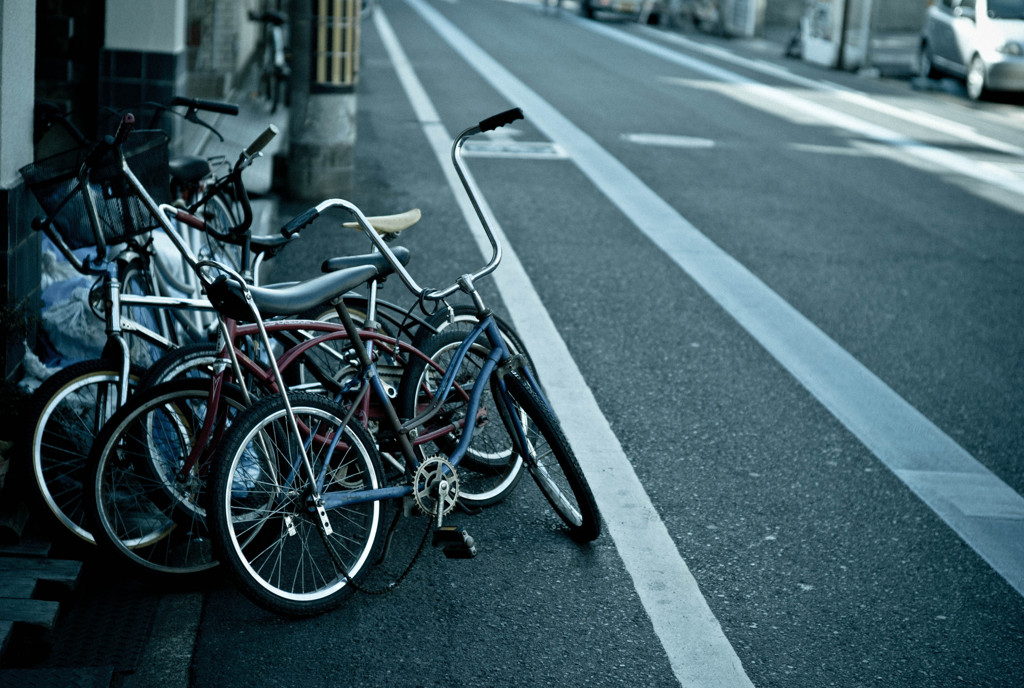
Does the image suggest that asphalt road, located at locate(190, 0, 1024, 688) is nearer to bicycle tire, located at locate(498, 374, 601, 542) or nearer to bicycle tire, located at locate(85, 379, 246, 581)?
bicycle tire, located at locate(498, 374, 601, 542)

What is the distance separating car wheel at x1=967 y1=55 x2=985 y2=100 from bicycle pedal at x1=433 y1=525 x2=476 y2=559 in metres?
18.8

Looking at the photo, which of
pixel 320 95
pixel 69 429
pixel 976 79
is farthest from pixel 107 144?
pixel 976 79

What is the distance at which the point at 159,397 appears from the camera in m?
3.87

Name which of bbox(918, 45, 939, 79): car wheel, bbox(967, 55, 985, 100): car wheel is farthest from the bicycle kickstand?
bbox(918, 45, 939, 79): car wheel

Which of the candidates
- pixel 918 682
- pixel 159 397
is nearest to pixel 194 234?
pixel 159 397

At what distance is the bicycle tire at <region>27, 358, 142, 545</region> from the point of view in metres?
4.05

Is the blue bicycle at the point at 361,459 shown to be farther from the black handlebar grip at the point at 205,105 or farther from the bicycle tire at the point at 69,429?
the black handlebar grip at the point at 205,105

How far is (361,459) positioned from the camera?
13.2 ft

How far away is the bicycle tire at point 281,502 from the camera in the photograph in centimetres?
372

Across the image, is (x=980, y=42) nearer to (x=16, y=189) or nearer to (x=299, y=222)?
(x=16, y=189)

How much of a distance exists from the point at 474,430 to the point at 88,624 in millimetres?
1499

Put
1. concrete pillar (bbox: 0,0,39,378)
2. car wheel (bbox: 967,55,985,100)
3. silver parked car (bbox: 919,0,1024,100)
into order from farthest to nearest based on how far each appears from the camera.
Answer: car wheel (bbox: 967,55,985,100) < silver parked car (bbox: 919,0,1024,100) < concrete pillar (bbox: 0,0,39,378)

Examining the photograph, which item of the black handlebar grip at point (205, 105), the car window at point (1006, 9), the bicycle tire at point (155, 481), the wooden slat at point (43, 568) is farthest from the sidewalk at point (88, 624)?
the car window at point (1006, 9)

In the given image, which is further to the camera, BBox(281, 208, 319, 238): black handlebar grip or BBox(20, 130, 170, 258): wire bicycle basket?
BBox(20, 130, 170, 258): wire bicycle basket
